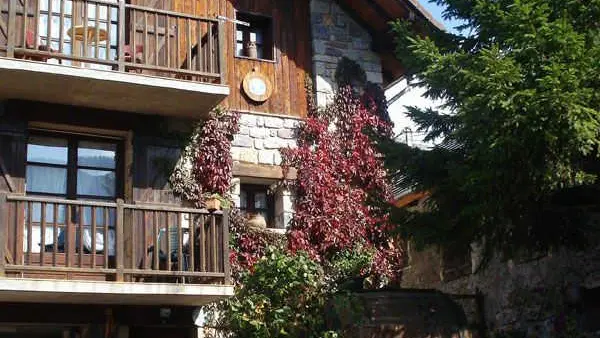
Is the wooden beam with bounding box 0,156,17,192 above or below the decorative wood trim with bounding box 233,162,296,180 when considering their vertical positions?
below

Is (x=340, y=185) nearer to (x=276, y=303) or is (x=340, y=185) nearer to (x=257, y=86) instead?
(x=257, y=86)

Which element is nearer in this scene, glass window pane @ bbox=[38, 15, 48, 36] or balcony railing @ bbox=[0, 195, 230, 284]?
→ balcony railing @ bbox=[0, 195, 230, 284]

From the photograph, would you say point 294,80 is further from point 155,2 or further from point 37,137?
point 37,137

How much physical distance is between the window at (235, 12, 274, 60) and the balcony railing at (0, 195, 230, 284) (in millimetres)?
2904

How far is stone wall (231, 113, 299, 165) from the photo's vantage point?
40.9 ft

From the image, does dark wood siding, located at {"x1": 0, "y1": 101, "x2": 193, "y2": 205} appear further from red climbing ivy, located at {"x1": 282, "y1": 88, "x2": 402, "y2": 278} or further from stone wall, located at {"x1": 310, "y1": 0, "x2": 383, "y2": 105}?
stone wall, located at {"x1": 310, "y1": 0, "x2": 383, "y2": 105}

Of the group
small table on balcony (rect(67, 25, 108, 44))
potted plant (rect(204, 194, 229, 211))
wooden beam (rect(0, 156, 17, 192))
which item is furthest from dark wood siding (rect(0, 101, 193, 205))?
small table on balcony (rect(67, 25, 108, 44))

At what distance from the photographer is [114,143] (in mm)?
11867

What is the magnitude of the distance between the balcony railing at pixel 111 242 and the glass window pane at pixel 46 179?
35 centimetres

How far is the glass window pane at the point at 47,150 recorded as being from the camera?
37.6 ft

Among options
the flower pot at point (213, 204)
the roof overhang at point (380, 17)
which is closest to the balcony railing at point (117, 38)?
the flower pot at point (213, 204)

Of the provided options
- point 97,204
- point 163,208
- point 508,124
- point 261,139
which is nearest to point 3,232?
point 97,204

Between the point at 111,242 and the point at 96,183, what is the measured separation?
0.84 m

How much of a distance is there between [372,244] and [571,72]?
187 inches
